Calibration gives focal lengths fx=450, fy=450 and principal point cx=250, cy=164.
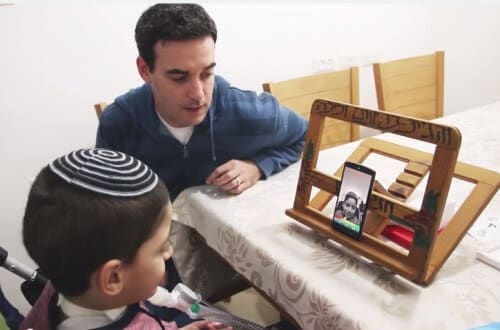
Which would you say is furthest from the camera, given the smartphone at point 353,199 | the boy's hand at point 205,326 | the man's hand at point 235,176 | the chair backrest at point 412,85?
the chair backrest at point 412,85

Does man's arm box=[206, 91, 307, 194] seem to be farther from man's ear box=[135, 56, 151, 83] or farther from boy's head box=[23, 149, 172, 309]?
boy's head box=[23, 149, 172, 309]

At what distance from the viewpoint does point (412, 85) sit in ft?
6.25

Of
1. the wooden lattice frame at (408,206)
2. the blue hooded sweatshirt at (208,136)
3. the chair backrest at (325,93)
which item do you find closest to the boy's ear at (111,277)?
the wooden lattice frame at (408,206)

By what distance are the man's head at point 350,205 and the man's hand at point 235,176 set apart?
31 centimetres

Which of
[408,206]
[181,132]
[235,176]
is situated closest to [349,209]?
[408,206]

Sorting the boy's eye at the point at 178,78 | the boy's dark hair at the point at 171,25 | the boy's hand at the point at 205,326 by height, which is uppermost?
the boy's dark hair at the point at 171,25

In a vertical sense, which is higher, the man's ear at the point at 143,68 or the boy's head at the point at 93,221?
the man's ear at the point at 143,68

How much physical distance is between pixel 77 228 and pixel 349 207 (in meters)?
0.44

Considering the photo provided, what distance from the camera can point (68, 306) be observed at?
710mm

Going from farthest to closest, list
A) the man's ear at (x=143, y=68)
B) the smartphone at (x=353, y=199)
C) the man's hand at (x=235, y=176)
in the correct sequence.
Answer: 1. the man's ear at (x=143, y=68)
2. the man's hand at (x=235, y=176)
3. the smartphone at (x=353, y=199)

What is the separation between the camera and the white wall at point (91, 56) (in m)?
1.57

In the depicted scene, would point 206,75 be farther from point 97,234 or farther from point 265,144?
point 97,234

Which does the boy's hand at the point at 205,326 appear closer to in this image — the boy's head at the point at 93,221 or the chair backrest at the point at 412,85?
the boy's head at the point at 93,221

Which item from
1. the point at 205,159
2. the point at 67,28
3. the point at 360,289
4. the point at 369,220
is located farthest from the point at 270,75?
the point at 360,289
